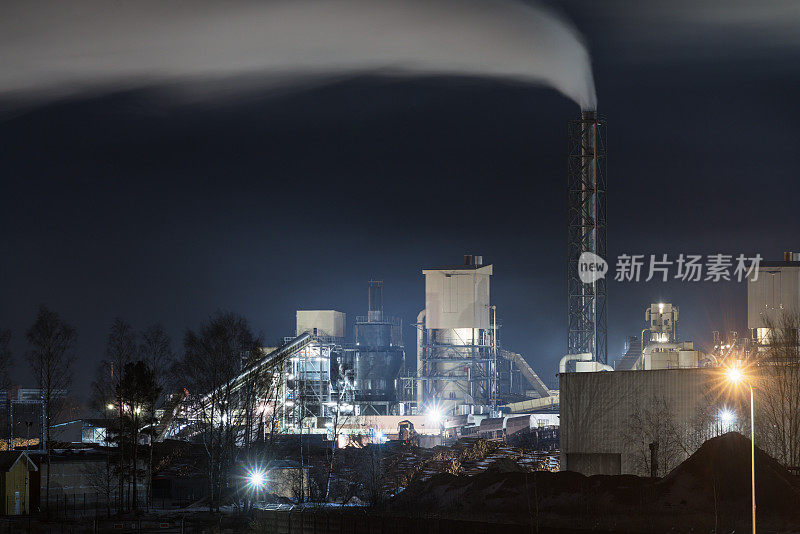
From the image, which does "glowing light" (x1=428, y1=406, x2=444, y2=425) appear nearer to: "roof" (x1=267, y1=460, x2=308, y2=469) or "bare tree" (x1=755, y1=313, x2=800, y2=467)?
"roof" (x1=267, y1=460, x2=308, y2=469)

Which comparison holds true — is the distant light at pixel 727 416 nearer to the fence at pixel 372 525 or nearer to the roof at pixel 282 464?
the fence at pixel 372 525

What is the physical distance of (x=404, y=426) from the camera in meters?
87.7

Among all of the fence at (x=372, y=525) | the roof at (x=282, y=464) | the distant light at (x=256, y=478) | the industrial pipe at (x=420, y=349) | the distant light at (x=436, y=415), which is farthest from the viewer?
the industrial pipe at (x=420, y=349)

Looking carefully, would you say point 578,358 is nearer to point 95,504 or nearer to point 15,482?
point 95,504

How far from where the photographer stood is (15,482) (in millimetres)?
44688

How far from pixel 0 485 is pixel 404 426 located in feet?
153

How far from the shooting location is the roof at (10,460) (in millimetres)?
44250

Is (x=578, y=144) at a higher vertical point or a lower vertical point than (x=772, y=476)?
higher

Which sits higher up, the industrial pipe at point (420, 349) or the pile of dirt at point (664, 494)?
the industrial pipe at point (420, 349)

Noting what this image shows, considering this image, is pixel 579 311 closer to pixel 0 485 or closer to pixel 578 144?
pixel 578 144

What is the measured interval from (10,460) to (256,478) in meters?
10.1

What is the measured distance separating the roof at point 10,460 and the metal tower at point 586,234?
43.1 metres

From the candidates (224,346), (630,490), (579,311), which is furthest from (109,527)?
(579,311)

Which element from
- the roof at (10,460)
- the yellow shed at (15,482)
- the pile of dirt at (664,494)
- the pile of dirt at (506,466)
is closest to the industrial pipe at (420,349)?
the pile of dirt at (506,466)
